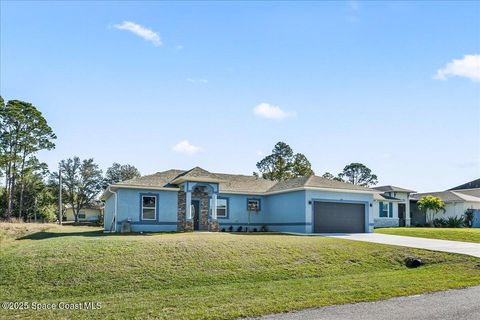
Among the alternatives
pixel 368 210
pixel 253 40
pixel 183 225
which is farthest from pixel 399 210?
pixel 253 40

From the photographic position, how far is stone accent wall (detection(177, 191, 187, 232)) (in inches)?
1011

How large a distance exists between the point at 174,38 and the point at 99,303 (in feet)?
32.4

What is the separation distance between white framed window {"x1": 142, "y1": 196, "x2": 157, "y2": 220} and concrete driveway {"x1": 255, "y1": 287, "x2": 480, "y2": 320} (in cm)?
1699

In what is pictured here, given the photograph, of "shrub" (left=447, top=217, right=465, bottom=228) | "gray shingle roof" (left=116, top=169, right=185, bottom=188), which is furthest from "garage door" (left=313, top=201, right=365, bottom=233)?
"shrub" (left=447, top=217, right=465, bottom=228)

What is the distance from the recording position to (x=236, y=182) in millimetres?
29938

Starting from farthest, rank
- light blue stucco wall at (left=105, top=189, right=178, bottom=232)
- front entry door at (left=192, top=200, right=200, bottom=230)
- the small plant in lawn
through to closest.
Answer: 1. the small plant in lawn
2. front entry door at (left=192, top=200, right=200, bottom=230)
3. light blue stucco wall at (left=105, top=189, right=178, bottom=232)

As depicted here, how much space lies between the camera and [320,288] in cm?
1137

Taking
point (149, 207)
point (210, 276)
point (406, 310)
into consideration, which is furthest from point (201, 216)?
point (406, 310)

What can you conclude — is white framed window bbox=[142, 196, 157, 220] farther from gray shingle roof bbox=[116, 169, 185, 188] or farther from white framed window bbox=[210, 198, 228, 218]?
white framed window bbox=[210, 198, 228, 218]

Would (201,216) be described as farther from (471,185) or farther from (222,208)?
(471,185)

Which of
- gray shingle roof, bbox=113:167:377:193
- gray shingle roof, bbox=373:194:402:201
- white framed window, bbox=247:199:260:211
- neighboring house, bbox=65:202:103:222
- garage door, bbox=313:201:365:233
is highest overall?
gray shingle roof, bbox=113:167:377:193

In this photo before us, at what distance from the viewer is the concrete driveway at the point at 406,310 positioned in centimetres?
858

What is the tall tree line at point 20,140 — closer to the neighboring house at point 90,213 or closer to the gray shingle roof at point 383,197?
the neighboring house at point 90,213

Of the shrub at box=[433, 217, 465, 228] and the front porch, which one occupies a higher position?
the front porch
